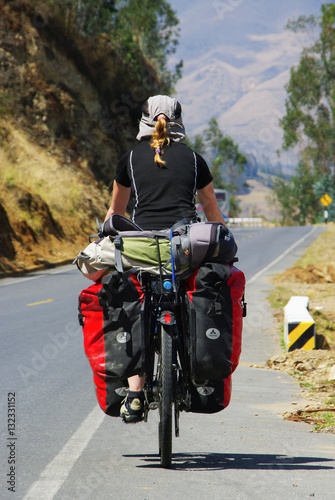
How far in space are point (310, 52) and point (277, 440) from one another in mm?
72579

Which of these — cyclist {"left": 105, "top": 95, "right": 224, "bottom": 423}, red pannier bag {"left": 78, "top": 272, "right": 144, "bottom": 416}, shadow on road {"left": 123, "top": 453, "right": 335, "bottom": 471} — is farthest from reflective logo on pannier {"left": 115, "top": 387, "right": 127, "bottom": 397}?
cyclist {"left": 105, "top": 95, "right": 224, "bottom": 423}

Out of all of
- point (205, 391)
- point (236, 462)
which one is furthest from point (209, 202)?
point (236, 462)

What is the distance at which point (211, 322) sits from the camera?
14.6 ft

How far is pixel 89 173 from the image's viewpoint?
130 feet

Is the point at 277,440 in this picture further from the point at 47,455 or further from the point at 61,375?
the point at 61,375

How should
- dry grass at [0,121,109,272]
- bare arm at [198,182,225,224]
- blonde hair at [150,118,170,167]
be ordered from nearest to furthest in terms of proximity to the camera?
blonde hair at [150,118,170,167], bare arm at [198,182,225,224], dry grass at [0,121,109,272]

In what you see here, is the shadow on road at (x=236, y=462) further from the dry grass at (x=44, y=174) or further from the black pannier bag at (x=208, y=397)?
the dry grass at (x=44, y=174)

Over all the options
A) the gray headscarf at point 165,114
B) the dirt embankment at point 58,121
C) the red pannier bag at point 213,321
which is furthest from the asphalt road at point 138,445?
the dirt embankment at point 58,121

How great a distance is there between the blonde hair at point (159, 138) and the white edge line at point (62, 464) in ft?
6.60

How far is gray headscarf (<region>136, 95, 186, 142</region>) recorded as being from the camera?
484 centimetres

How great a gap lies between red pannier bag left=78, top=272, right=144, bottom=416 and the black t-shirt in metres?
0.54

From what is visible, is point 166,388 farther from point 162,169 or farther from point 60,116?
point 60,116

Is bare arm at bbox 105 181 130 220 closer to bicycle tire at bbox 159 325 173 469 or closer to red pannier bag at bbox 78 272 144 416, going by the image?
red pannier bag at bbox 78 272 144 416

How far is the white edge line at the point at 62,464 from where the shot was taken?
14.0 feet
